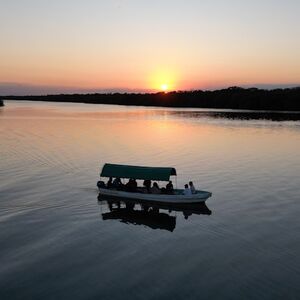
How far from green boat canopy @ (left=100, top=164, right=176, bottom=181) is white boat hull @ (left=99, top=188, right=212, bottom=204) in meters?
1.64

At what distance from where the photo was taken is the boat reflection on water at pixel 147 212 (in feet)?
98.5

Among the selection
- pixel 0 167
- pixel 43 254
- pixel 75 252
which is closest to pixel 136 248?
pixel 75 252

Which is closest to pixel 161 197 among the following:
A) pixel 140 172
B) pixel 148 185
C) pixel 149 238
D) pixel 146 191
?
pixel 146 191

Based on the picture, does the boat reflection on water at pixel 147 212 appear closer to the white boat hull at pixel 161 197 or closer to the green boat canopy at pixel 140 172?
the white boat hull at pixel 161 197

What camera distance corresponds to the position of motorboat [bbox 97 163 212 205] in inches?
1341

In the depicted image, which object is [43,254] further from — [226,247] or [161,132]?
[161,132]

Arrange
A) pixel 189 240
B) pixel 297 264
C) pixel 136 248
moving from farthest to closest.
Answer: pixel 189 240, pixel 136 248, pixel 297 264

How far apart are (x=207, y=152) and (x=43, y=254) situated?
42719 mm

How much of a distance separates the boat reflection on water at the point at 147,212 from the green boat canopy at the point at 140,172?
2.41 meters

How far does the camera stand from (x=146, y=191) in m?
35.7

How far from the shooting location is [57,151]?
61.1m

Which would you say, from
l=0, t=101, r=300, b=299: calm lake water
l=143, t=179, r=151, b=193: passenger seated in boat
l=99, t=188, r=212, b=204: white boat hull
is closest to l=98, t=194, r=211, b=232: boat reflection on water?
l=0, t=101, r=300, b=299: calm lake water

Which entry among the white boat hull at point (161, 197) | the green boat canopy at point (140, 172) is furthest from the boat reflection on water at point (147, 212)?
the green boat canopy at point (140, 172)

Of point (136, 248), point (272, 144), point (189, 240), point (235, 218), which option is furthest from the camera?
point (272, 144)
